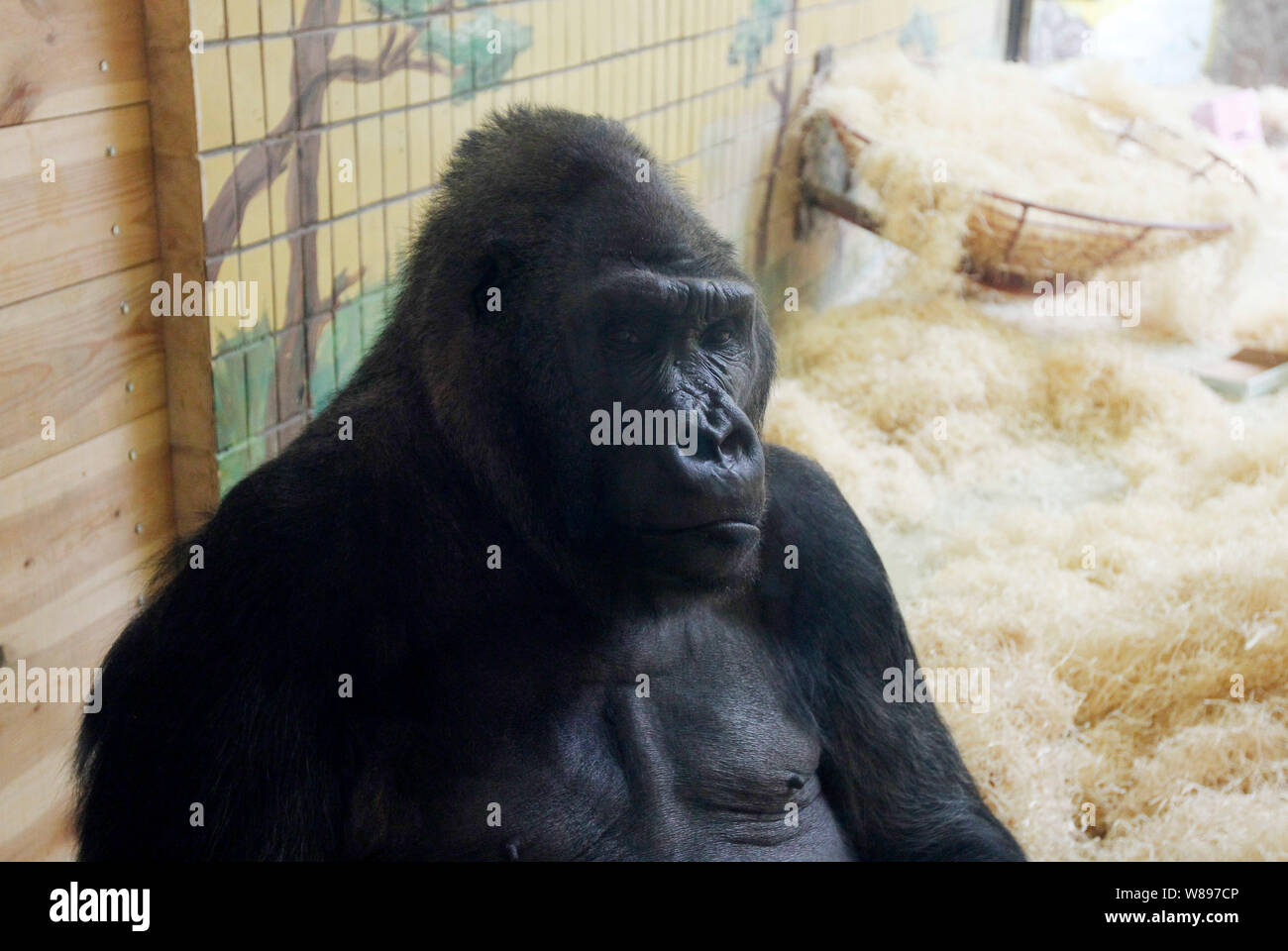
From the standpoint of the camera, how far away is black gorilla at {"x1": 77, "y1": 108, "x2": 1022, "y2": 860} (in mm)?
2234

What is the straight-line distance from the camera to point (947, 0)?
9.44 metres

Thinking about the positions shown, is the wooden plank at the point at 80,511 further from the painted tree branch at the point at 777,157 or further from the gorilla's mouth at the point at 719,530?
the painted tree branch at the point at 777,157

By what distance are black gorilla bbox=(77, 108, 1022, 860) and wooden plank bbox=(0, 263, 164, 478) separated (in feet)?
2.59

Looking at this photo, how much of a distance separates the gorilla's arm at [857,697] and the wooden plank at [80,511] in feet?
5.10

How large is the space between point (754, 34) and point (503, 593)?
4945 mm

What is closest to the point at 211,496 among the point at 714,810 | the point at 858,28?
the point at 714,810

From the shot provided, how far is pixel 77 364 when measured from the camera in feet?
10.4

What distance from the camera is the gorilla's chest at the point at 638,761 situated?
2314 millimetres

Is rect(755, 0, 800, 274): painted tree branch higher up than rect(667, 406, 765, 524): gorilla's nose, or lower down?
lower down

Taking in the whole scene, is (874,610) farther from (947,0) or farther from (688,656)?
(947,0)

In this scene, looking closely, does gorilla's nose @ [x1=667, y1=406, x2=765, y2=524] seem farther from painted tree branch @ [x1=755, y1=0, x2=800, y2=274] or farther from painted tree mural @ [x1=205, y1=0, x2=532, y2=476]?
painted tree branch @ [x1=755, y1=0, x2=800, y2=274]

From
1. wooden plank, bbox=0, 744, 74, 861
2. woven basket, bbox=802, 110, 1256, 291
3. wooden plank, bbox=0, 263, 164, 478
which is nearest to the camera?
wooden plank, bbox=0, 263, 164, 478

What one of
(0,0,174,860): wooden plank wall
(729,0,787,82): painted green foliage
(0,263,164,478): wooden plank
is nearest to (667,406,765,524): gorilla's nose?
(0,0,174,860): wooden plank wall

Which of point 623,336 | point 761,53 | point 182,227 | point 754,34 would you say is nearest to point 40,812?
point 182,227
